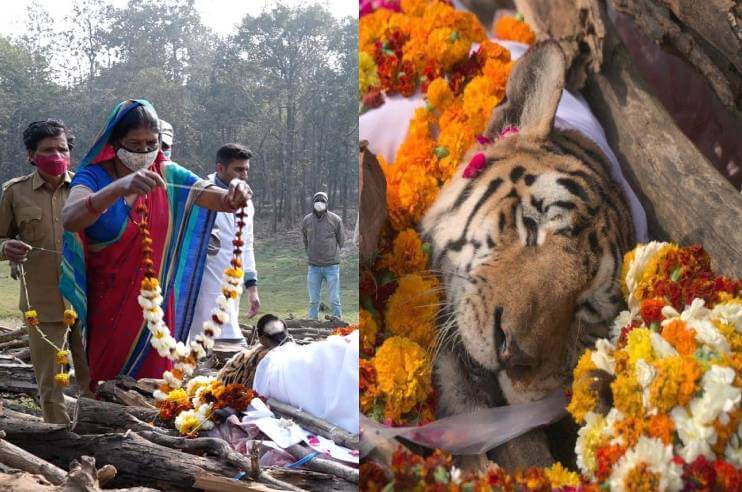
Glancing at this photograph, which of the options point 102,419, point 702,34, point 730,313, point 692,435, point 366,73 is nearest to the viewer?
point 692,435

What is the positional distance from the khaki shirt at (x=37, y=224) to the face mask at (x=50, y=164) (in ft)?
0.19

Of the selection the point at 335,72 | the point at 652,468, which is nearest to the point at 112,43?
the point at 335,72

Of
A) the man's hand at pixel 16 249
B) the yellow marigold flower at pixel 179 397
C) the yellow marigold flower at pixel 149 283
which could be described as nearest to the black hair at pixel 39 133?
the man's hand at pixel 16 249

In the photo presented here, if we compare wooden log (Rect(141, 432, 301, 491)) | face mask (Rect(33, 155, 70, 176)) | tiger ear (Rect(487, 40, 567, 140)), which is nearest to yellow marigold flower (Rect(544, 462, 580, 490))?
tiger ear (Rect(487, 40, 567, 140))

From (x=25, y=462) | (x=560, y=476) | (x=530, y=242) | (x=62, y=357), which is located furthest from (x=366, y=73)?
(x=62, y=357)

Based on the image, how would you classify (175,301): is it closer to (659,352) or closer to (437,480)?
(437,480)

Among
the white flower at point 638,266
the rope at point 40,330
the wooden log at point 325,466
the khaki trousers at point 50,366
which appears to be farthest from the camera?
the khaki trousers at point 50,366

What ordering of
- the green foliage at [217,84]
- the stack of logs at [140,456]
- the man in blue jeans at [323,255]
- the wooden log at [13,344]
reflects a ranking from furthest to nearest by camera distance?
the green foliage at [217,84] < the man in blue jeans at [323,255] < the wooden log at [13,344] < the stack of logs at [140,456]

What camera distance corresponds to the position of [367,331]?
2752 mm

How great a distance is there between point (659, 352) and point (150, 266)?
9.52ft

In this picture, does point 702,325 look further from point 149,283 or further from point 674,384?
point 149,283

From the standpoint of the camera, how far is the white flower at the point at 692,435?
2467mm

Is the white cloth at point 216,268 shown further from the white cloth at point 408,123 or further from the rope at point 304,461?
the white cloth at point 408,123

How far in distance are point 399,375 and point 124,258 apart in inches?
103
